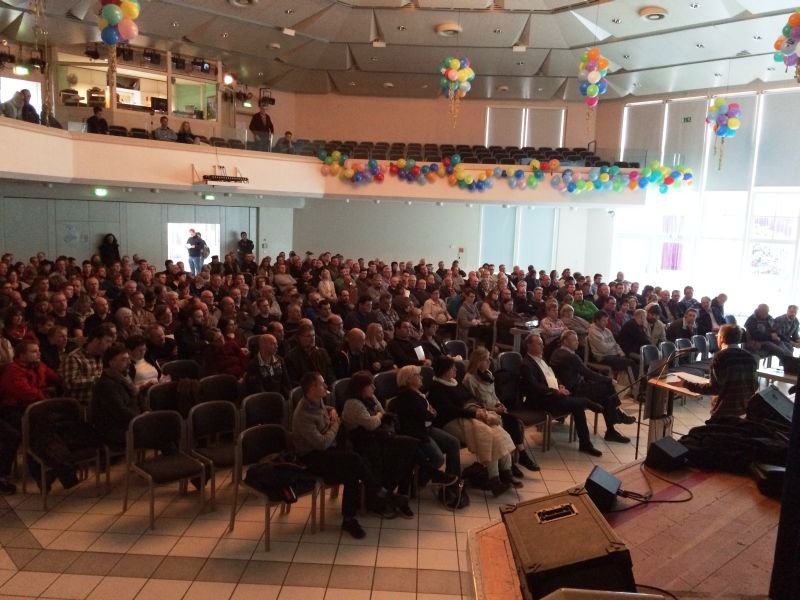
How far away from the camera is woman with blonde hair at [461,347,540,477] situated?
18.0 feet

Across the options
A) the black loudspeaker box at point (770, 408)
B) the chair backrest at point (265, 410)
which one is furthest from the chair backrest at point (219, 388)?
the black loudspeaker box at point (770, 408)

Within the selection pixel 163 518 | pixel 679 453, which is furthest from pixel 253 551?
pixel 679 453

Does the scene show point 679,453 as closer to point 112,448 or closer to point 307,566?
point 307,566

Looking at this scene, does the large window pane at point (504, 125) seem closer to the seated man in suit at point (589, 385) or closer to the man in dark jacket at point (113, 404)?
the seated man in suit at point (589, 385)

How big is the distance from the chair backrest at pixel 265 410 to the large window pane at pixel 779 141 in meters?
13.2

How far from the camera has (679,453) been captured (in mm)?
3783

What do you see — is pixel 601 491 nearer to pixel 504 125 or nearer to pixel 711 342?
pixel 711 342

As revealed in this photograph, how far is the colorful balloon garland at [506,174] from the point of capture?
13.9m

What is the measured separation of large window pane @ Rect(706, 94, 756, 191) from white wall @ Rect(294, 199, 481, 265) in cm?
630

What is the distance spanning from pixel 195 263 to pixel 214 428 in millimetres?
10787

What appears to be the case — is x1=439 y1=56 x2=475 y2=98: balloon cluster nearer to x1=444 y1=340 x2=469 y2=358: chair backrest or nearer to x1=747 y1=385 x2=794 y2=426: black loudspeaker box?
x1=444 y1=340 x2=469 y2=358: chair backrest

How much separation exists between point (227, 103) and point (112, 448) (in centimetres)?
1344

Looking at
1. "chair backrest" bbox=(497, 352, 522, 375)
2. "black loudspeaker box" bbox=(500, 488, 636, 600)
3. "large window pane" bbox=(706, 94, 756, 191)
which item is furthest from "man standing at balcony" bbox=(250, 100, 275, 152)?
"black loudspeaker box" bbox=(500, 488, 636, 600)

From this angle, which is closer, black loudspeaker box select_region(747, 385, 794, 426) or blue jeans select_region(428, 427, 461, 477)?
black loudspeaker box select_region(747, 385, 794, 426)
